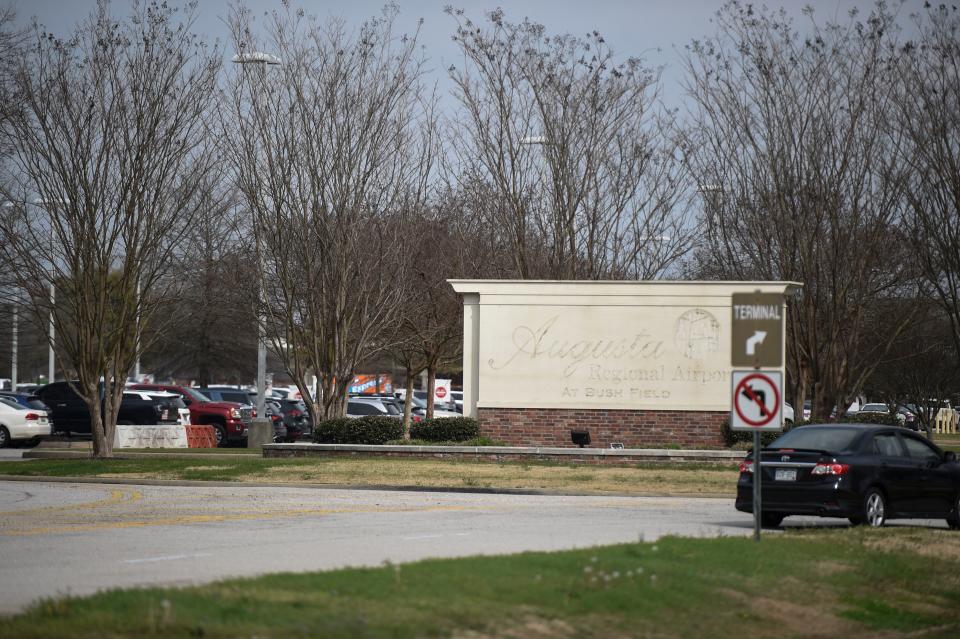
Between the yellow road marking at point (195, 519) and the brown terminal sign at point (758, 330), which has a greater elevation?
the brown terminal sign at point (758, 330)

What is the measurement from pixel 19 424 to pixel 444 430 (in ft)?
49.4

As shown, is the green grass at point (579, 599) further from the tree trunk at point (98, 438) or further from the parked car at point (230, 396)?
the parked car at point (230, 396)

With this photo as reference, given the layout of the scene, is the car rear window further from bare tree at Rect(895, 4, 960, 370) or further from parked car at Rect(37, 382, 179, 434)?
parked car at Rect(37, 382, 179, 434)

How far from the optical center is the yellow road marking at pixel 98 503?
18.8 metres

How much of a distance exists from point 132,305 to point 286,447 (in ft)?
15.2

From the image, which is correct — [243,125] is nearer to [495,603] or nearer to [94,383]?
[94,383]

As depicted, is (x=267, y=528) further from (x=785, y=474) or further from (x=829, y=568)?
(x=829, y=568)

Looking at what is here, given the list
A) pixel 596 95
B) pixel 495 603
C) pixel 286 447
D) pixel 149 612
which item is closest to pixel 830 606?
pixel 495 603

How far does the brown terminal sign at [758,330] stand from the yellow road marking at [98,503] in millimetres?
10617

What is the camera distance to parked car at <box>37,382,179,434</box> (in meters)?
41.9

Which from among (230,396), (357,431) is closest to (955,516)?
(357,431)

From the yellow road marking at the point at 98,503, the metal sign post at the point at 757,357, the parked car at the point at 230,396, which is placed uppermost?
the metal sign post at the point at 757,357

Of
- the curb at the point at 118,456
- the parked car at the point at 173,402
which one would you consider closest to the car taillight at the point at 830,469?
the curb at the point at 118,456

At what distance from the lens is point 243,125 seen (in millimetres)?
31359
